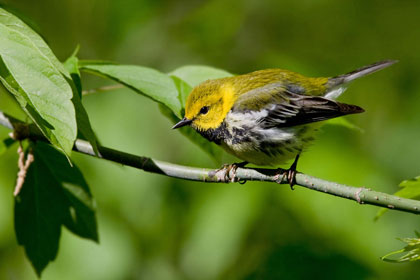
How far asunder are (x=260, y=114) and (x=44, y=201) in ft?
4.46

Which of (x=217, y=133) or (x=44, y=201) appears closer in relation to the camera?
(x=44, y=201)

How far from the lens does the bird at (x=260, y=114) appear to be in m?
3.21

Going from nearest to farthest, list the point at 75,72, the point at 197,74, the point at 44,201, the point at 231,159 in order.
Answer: the point at 75,72 < the point at 44,201 < the point at 197,74 < the point at 231,159

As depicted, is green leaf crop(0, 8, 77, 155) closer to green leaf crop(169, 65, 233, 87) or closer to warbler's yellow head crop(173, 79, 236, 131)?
green leaf crop(169, 65, 233, 87)

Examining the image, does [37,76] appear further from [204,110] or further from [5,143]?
[204,110]

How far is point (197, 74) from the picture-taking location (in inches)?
115

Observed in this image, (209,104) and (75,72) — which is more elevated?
(75,72)

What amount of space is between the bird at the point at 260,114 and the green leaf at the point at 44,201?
2.29 ft

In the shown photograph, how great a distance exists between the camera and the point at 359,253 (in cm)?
404

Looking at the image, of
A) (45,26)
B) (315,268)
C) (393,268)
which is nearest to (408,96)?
(393,268)

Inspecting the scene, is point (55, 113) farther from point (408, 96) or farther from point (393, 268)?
point (408, 96)

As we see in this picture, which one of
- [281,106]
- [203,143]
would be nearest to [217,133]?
[203,143]

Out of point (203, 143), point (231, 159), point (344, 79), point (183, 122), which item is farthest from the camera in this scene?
point (231, 159)

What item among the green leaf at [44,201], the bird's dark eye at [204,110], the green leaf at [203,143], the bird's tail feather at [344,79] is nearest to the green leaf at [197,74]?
the green leaf at [203,143]
